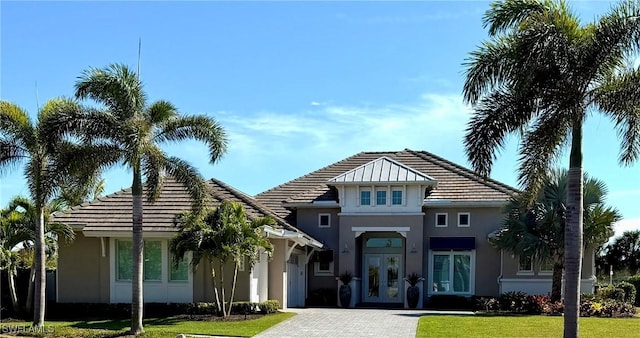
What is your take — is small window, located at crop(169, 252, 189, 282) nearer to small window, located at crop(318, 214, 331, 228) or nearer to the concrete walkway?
the concrete walkway

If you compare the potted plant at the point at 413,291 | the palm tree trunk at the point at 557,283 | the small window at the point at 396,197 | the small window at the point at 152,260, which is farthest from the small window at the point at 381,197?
the small window at the point at 152,260

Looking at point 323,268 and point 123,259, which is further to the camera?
point 323,268

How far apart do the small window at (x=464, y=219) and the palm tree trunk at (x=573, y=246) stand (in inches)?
558

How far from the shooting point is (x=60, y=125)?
604 inches

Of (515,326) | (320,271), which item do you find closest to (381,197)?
(320,271)

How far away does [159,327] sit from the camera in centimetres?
1753

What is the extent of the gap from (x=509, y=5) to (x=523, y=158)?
136 inches

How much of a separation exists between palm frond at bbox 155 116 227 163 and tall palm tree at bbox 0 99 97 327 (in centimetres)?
208

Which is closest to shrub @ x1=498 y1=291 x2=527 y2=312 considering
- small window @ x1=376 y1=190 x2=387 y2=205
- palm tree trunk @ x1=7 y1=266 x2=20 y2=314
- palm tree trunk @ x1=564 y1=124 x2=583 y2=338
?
small window @ x1=376 y1=190 x2=387 y2=205

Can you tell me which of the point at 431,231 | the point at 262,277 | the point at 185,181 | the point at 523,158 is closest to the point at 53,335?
the point at 185,181

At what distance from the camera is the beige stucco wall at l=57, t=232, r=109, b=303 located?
71.3 feet

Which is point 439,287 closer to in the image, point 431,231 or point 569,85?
point 431,231

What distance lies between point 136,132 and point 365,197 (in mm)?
13573

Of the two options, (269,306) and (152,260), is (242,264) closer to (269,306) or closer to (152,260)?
(269,306)
